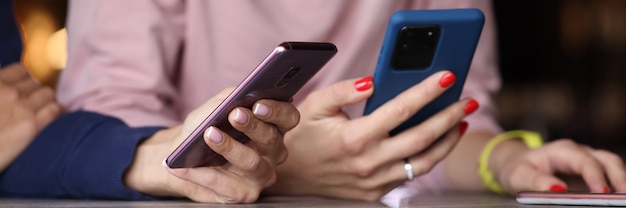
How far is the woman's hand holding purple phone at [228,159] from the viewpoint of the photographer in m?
0.77

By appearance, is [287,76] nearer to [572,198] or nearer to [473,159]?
[572,198]

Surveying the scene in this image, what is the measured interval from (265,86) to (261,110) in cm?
3

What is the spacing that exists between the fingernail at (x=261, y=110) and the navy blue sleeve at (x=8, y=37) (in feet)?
1.40

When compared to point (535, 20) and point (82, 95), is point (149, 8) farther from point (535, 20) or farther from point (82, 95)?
point (535, 20)

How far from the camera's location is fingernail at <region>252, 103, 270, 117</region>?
0.76 metres

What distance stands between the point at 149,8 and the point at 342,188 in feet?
1.00

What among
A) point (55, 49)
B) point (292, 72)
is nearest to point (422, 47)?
point (292, 72)

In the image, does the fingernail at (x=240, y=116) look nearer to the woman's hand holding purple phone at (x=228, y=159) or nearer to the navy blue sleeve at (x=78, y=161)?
the woman's hand holding purple phone at (x=228, y=159)

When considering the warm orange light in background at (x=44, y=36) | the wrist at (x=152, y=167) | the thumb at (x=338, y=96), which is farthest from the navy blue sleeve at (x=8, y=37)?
the warm orange light in background at (x=44, y=36)

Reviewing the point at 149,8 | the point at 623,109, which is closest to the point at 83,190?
the point at 149,8

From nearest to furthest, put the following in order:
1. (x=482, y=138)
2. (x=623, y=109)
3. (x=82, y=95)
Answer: (x=82, y=95) < (x=482, y=138) < (x=623, y=109)

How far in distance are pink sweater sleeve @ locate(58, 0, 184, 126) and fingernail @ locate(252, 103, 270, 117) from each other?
275 millimetres

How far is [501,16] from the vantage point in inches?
200

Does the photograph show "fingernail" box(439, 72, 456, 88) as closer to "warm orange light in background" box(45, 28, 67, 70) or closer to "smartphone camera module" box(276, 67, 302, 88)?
"smartphone camera module" box(276, 67, 302, 88)
